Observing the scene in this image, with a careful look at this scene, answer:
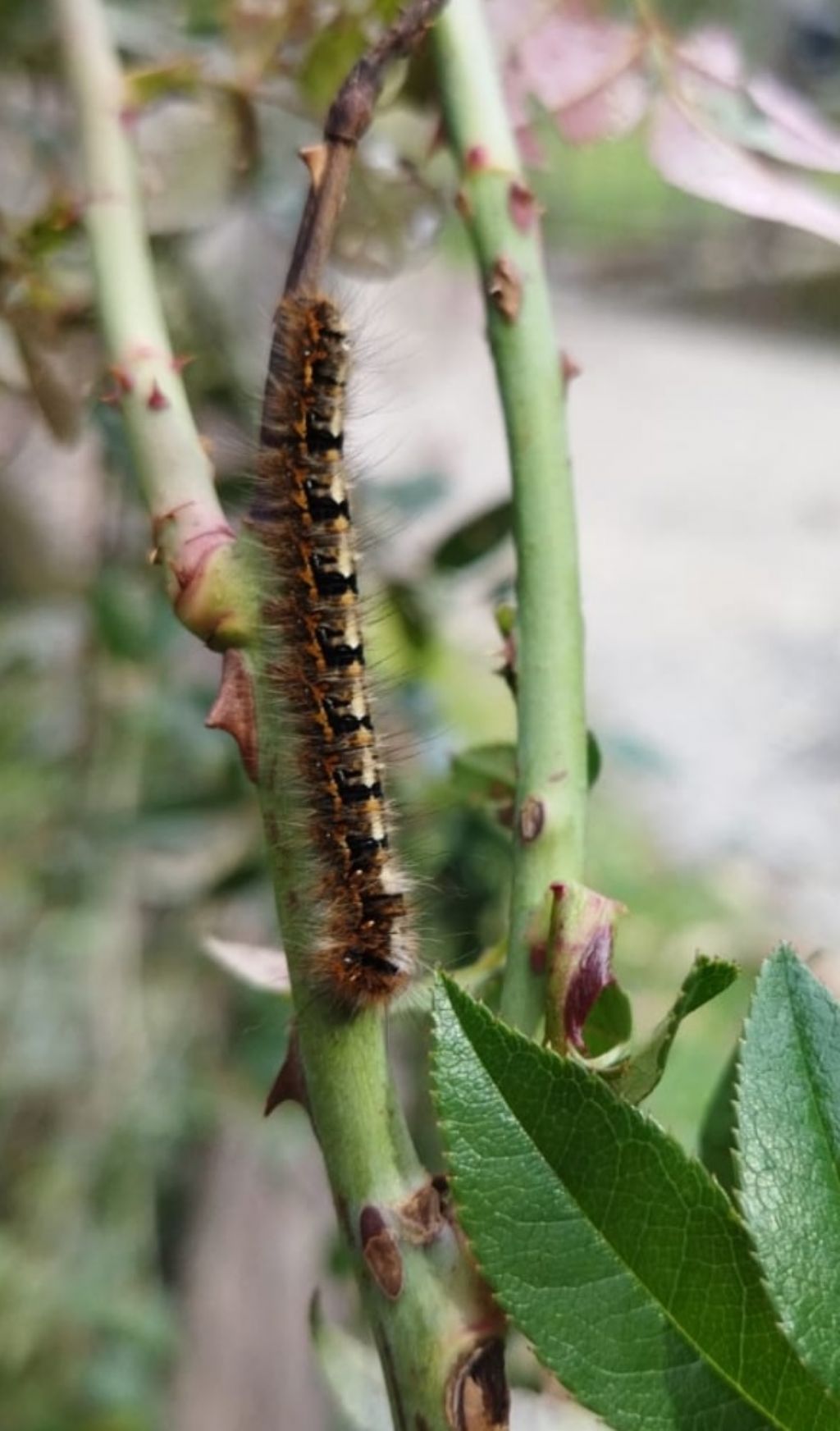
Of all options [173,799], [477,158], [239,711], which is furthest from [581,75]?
[173,799]

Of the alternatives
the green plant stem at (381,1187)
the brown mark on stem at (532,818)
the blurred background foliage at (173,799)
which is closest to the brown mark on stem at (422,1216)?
the green plant stem at (381,1187)

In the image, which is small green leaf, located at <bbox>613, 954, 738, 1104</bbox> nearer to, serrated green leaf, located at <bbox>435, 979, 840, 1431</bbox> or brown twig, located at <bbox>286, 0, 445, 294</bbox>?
serrated green leaf, located at <bbox>435, 979, 840, 1431</bbox>

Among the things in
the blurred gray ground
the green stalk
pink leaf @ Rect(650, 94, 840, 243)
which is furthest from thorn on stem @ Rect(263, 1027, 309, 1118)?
the blurred gray ground

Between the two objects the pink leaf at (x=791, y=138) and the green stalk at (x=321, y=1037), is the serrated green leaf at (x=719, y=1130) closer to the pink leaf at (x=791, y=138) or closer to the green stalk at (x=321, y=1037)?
the green stalk at (x=321, y=1037)

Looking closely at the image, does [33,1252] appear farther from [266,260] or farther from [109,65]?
[109,65]

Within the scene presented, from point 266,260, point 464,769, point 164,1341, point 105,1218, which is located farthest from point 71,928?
point 464,769
